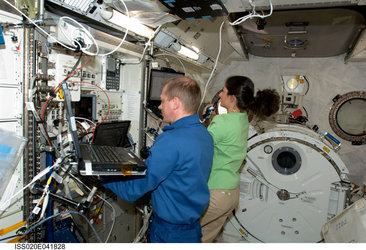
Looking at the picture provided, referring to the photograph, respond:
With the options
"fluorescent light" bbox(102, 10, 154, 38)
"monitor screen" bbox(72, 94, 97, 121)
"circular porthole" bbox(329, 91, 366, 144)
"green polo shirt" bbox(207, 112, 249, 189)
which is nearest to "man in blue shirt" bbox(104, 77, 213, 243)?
"green polo shirt" bbox(207, 112, 249, 189)

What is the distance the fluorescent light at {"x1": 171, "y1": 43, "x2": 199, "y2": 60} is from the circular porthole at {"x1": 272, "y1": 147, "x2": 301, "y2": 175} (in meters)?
1.90

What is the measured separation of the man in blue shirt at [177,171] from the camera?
1647 millimetres

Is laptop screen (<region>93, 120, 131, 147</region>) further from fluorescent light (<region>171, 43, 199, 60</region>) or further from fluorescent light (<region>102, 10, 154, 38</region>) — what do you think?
fluorescent light (<region>171, 43, 199, 60</region>)

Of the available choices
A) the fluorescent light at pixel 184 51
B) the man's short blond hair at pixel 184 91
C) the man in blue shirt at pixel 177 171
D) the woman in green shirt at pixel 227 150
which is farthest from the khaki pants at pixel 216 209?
the fluorescent light at pixel 184 51

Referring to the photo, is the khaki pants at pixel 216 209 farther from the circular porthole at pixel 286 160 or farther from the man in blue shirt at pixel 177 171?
the circular porthole at pixel 286 160

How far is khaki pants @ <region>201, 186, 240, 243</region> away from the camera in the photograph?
2.48 m

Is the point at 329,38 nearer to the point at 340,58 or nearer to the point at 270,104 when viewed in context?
the point at 340,58

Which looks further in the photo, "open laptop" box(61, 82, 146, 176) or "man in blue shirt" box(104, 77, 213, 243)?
"man in blue shirt" box(104, 77, 213, 243)

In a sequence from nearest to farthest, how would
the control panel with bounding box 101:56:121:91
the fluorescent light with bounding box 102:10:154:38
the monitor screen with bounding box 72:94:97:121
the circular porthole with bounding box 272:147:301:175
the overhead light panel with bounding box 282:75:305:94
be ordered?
the fluorescent light with bounding box 102:10:154:38 → the monitor screen with bounding box 72:94:97:121 → the control panel with bounding box 101:56:121:91 → the circular porthole with bounding box 272:147:301:175 → the overhead light panel with bounding box 282:75:305:94

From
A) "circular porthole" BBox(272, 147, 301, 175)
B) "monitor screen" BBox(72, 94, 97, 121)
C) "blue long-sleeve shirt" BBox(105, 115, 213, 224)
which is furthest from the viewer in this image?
"circular porthole" BBox(272, 147, 301, 175)

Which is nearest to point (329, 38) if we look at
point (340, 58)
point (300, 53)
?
point (300, 53)

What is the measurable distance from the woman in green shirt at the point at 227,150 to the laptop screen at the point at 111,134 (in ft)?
3.40

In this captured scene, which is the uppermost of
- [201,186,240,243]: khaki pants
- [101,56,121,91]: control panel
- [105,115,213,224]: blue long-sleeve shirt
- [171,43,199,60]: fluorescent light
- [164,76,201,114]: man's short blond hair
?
[171,43,199,60]: fluorescent light

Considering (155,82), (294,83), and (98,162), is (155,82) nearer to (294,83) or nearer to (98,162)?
(98,162)
